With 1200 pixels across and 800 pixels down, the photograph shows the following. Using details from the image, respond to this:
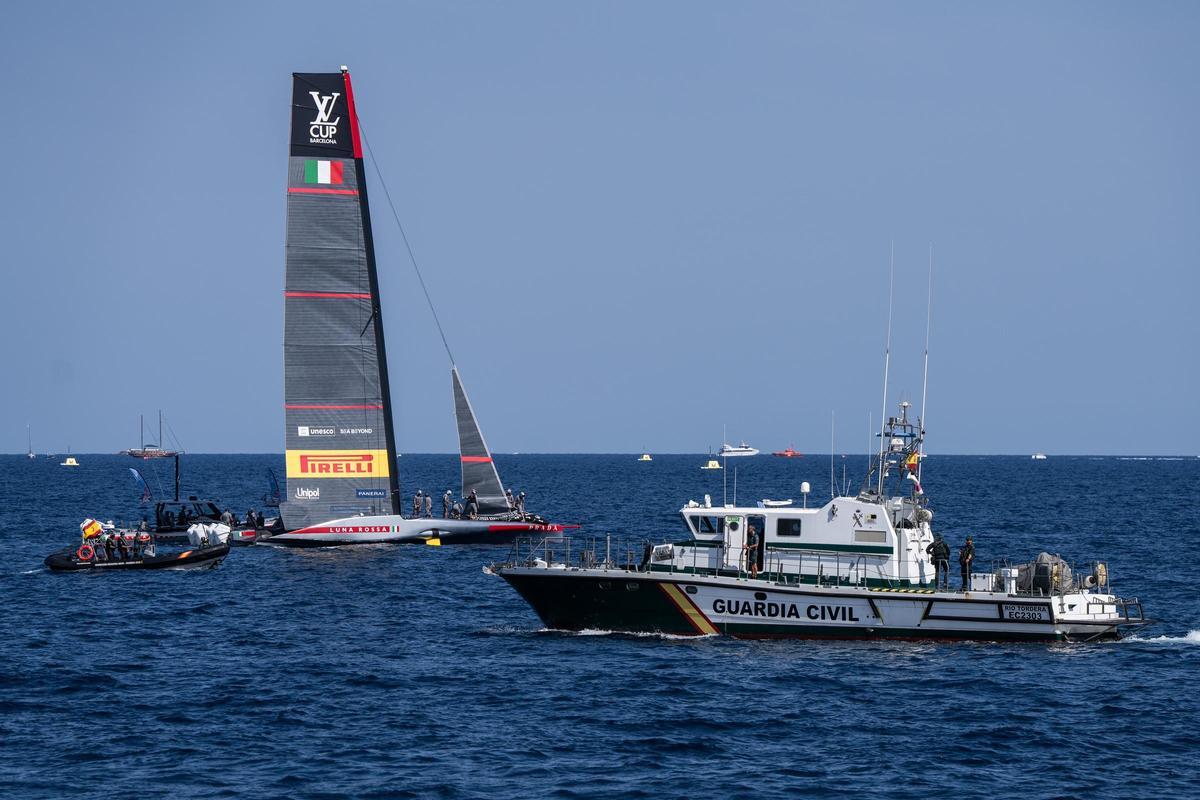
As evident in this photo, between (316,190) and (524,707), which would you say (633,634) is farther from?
(316,190)

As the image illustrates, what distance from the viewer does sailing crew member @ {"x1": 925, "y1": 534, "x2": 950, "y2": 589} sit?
1451 inches

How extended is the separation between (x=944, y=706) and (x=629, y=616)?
32.9 ft

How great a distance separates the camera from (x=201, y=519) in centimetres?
6794

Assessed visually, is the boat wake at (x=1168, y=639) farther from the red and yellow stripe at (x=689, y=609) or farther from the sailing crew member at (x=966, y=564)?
the red and yellow stripe at (x=689, y=609)

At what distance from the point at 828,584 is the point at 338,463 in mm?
31815

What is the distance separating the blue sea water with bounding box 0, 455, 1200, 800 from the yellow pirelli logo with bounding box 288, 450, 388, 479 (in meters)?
13.0

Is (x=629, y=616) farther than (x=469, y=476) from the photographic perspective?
No

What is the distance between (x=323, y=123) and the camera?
62.7m

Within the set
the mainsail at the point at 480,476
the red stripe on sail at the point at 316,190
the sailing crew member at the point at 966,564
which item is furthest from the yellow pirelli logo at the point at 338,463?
the sailing crew member at the point at 966,564

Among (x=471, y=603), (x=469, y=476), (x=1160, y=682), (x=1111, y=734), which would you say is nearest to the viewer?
(x=1111, y=734)

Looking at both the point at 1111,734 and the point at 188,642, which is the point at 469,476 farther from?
the point at 1111,734

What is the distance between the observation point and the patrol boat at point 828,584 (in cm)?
3606

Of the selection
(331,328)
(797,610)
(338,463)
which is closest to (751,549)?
(797,610)

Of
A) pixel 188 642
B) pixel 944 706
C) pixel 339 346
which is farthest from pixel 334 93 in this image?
pixel 944 706
